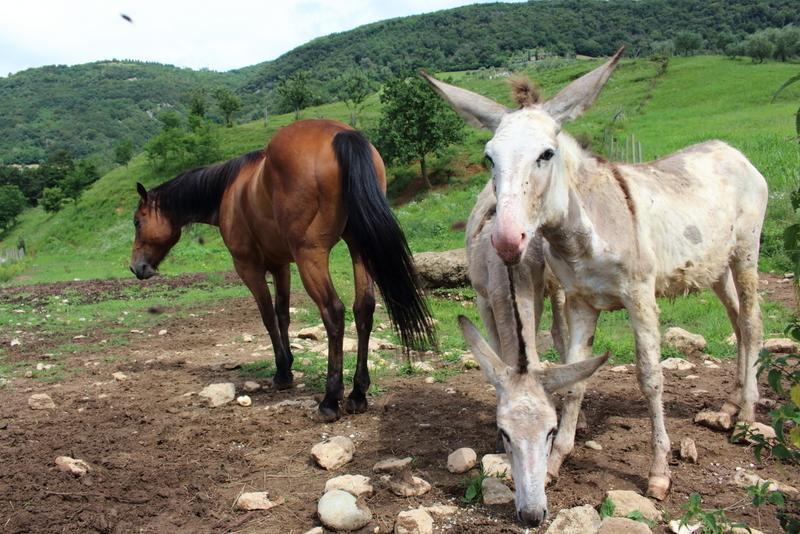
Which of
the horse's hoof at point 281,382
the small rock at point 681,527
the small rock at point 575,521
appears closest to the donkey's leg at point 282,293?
the horse's hoof at point 281,382

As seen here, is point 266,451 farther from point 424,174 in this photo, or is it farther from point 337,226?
point 424,174

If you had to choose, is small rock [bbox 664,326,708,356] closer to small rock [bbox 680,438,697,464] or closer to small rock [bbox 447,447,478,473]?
small rock [bbox 680,438,697,464]

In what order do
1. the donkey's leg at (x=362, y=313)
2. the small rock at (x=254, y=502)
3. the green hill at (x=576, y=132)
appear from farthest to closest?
the green hill at (x=576, y=132), the donkey's leg at (x=362, y=313), the small rock at (x=254, y=502)

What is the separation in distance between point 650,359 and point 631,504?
873 millimetres

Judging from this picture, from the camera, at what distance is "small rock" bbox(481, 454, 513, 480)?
11.7 feet

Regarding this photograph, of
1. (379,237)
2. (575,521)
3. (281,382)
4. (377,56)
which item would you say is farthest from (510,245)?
(377,56)

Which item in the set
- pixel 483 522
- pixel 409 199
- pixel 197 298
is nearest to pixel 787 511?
pixel 483 522

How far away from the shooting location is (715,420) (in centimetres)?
438

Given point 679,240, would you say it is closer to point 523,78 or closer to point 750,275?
point 750,275

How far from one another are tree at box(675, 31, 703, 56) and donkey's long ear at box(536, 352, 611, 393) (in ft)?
273

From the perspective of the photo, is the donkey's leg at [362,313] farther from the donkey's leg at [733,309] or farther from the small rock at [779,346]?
the small rock at [779,346]

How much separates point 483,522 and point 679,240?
7.30 ft

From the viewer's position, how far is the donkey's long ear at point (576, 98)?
3107 millimetres

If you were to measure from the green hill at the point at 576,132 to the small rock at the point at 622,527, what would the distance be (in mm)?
5258
